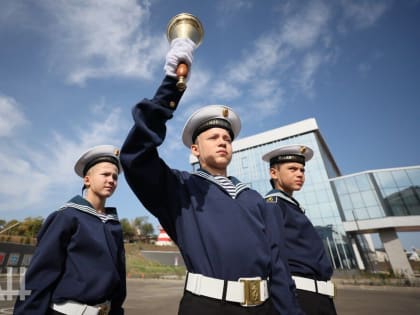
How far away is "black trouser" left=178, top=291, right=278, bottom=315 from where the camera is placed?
1582 millimetres

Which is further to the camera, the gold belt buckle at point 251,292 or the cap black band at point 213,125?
the cap black band at point 213,125

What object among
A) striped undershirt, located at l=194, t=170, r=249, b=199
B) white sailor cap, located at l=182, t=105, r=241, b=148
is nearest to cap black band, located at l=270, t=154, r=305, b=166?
white sailor cap, located at l=182, t=105, r=241, b=148

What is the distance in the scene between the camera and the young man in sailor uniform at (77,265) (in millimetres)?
2066

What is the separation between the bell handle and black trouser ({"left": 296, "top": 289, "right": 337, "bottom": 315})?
2522mm

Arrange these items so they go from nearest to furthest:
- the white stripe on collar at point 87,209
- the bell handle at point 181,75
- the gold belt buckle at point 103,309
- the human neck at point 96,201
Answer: the bell handle at point 181,75
the gold belt buckle at point 103,309
the white stripe on collar at point 87,209
the human neck at point 96,201

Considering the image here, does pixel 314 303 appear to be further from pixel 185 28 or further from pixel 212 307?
pixel 185 28

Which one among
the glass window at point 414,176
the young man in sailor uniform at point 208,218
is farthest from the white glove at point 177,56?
the glass window at point 414,176

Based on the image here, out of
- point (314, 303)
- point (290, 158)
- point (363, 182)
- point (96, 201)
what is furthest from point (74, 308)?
point (363, 182)

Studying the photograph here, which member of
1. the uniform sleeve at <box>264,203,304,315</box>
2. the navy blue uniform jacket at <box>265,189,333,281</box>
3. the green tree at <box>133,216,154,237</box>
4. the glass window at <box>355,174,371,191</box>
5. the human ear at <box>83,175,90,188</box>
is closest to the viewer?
the uniform sleeve at <box>264,203,304,315</box>

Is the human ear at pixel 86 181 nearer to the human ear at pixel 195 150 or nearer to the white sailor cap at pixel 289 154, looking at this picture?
the human ear at pixel 195 150

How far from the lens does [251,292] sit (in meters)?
1.66

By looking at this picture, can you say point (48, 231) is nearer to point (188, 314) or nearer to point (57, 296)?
point (57, 296)

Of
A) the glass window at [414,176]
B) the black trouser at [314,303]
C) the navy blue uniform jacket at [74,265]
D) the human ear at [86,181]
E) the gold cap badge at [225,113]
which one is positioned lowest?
the black trouser at [314,303]

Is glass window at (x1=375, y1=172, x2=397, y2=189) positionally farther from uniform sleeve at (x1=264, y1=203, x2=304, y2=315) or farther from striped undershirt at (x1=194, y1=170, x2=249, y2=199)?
striped undershirt at (x1=194, y1=170, x2=249, y2=199)
